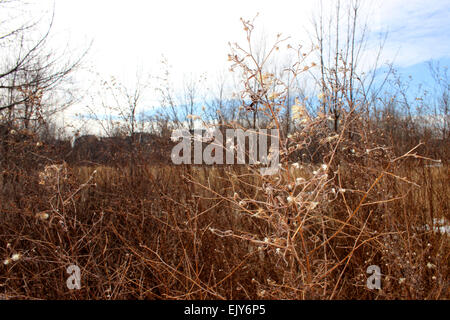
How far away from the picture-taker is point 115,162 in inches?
173

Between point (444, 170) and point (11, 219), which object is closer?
point (11, 219)

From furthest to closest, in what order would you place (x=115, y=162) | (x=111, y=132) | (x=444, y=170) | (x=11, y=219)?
1. (x=111, y=132)
2. (x=115, y=162)
3. (x=444, y=170)
4. (x=11, y=219)

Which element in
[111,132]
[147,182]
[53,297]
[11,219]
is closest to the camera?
[53,297]

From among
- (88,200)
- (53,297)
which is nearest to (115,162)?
(88,200)

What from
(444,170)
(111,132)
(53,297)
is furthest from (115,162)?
(444,170)

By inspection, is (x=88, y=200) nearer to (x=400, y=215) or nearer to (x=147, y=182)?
(x=147, y=182)

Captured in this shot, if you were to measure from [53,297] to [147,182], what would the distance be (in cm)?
166
